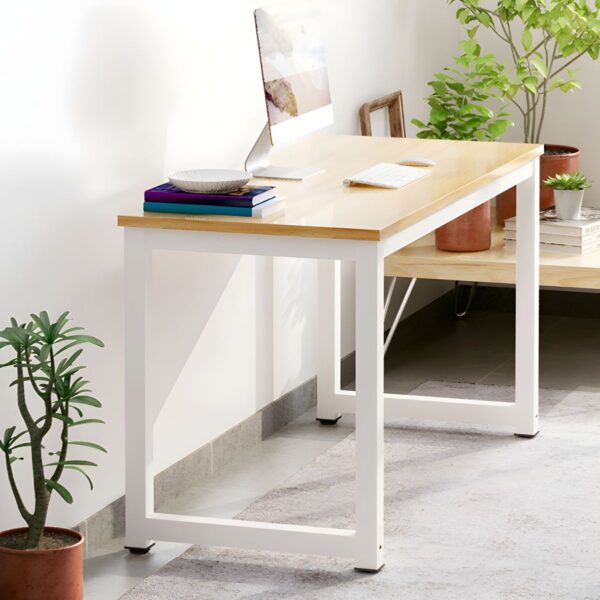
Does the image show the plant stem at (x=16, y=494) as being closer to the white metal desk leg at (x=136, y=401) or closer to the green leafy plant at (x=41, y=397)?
the green leafy plant at (x=41, y=397)

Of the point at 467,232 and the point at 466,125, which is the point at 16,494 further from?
the point at 466,125

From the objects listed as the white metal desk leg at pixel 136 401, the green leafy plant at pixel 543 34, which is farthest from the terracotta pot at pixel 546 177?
the white metal desk leg at pixel 136 401

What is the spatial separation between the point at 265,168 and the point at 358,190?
0.33 metres

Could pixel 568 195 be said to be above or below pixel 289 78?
below

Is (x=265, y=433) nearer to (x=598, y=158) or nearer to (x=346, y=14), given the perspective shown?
(x=346, y=14)

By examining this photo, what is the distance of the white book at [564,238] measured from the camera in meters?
4.57

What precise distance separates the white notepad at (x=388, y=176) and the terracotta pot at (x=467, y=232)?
99 cm

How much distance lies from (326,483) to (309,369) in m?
0.78

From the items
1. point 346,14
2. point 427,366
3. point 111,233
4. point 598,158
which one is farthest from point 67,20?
point 598,158

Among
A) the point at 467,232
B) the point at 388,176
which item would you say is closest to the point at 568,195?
the point at 467,232

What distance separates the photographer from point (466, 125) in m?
4.69

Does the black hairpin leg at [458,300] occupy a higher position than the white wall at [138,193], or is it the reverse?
the white wall at [138,193]

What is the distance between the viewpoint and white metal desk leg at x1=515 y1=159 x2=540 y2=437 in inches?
153

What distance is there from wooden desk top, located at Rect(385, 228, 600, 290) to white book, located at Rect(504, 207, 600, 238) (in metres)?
0.12
